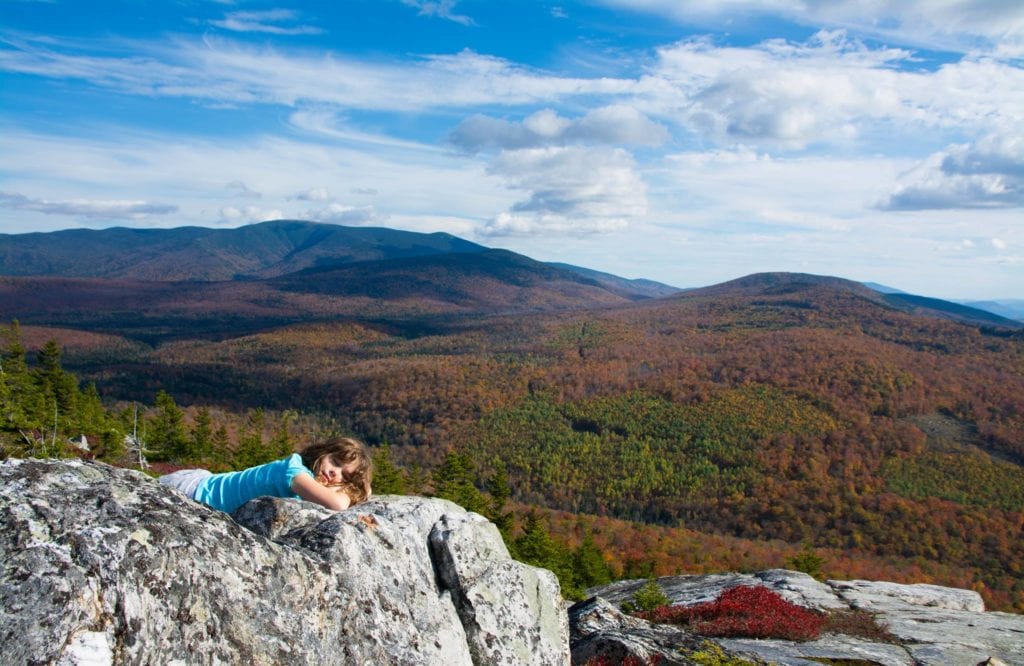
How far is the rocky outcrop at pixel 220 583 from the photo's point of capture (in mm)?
4977

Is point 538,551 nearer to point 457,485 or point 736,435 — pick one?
point 457,485

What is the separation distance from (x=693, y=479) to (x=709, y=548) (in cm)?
4011

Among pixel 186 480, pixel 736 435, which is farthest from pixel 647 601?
pixel 736 435

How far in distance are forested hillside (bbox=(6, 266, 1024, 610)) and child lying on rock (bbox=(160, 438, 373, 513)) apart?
32.2 meters

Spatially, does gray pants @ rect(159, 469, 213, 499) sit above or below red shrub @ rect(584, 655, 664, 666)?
above

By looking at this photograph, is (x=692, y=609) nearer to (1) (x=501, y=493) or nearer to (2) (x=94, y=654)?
(2) (x=94, y=654)

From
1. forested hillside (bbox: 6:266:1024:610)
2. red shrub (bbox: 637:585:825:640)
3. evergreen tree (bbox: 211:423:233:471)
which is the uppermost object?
red shrub (bbox: 637:585:825:640)

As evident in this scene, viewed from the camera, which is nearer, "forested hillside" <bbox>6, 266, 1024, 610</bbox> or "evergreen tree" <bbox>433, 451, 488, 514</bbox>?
"evergreen tree" <bbox>433, 451, 488, 514</bbox>

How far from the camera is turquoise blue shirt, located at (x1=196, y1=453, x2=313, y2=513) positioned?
26.8 ft

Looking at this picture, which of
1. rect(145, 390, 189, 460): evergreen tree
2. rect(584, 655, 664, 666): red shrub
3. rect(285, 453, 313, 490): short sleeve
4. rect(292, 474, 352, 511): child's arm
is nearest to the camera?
rect(292, 474, 352, 511): child's arm

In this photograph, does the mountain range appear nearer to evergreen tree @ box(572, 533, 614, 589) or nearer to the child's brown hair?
evergreen tree @ box(572, 533, 614, 589)

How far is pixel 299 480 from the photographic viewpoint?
8.18 m

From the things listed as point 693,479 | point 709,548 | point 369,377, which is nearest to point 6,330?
point 709,548

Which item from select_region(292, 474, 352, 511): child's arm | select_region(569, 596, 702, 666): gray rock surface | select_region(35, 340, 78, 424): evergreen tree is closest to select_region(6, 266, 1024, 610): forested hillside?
select_region(569, 596, 702, 666): gray rock surface
